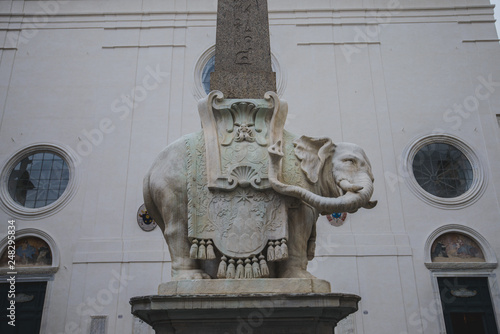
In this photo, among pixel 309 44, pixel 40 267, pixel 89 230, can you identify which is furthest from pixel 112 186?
pixel 309 44

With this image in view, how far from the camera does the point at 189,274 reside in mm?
3061

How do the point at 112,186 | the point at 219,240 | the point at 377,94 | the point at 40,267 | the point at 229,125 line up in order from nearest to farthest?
the point at 219,240, the point at 229,125, the point at 40,267, the point at 112,186, the point at 377,94

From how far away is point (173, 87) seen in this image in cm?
1373

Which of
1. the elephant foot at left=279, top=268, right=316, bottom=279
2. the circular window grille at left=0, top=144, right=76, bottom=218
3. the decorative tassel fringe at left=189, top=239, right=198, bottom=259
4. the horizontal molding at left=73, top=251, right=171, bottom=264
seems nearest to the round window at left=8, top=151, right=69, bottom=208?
the circular window grille at left=0, top=144, right=76, bottom=218

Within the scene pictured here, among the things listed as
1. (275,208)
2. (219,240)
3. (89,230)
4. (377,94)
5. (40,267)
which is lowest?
(219,240)

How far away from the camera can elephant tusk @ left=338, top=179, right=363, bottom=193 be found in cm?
319

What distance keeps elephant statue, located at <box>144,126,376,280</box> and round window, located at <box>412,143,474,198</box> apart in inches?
392

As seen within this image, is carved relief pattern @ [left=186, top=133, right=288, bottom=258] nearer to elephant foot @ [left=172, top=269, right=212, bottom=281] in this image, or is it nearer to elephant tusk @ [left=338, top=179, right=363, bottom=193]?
elephant foot @ [left=172, top=269, right=212, bottom=281]

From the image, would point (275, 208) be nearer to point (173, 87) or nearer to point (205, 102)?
point (205, 102)

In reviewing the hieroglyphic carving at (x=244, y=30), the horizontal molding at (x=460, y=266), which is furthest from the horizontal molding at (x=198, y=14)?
the hieroglyphic carving at (x=244, y=30)

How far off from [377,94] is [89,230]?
368 inches

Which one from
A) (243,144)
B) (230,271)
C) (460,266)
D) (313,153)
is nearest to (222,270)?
(230,271)

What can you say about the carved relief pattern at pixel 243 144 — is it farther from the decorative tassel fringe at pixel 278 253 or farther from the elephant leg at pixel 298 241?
the decorative tassel fringe at pixel 278 253

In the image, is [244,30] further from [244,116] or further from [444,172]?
[444,172]
